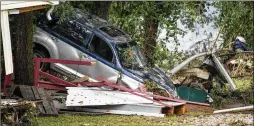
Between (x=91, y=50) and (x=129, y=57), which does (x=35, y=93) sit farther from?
(x=129, y=57)

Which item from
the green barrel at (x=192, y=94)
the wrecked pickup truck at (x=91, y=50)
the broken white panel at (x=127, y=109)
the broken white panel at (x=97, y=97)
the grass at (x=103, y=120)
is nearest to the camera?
the grass at (x=103, y=120)

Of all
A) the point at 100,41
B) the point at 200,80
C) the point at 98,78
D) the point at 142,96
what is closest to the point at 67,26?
the point at 100,41

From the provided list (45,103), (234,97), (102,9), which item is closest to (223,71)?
(234,97)

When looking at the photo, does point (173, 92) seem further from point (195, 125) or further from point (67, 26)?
point (67, 26)

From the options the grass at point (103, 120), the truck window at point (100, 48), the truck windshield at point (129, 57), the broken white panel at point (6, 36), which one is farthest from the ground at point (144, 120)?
the truck window at point (100, 48)

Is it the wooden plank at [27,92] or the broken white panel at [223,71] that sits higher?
the broken white panel at [223,71]

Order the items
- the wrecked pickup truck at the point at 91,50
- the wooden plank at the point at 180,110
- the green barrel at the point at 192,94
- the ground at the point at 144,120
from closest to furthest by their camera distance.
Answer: the ground at the point at 144,120
the wooden plank at the point at 180,110
the wrecked pickup truck at the point at 91,50
the green barrel at the point at 192,94

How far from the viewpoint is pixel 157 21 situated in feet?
46.9

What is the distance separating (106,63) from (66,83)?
1416 millimetres

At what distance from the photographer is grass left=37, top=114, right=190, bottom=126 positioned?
8977 millimetres

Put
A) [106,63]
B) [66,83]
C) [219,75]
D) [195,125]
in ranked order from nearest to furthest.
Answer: [195,125] → [66,83] → [106,63] → [219,75]

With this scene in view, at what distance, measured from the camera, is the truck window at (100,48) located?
12.2 m

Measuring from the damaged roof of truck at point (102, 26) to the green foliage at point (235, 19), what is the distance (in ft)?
11.8

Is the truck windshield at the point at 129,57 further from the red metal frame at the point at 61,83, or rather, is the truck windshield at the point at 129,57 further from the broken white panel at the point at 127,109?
the broken white panel at the point at 127,109
